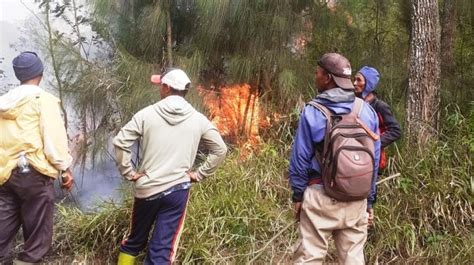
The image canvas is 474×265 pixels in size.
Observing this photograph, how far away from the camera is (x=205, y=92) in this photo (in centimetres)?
595

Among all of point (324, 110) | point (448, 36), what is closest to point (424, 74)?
point (448, 36)

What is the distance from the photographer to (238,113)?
622 centimetres

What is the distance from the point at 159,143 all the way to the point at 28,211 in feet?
3.36

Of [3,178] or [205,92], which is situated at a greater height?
[205,92]

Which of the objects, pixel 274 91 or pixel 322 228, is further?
pixel 274 91

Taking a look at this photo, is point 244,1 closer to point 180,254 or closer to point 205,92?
point 205,92

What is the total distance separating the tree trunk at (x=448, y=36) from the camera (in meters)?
6.27

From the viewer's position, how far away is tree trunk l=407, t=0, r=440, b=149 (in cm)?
538

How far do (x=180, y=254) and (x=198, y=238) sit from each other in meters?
0.20

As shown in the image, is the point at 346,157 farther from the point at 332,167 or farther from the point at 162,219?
the point at 162,219

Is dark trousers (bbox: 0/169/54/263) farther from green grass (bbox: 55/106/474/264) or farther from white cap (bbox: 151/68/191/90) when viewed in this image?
white cap (bbox: 151/68/191/90)

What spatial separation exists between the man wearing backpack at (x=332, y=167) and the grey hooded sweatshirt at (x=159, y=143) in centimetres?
92

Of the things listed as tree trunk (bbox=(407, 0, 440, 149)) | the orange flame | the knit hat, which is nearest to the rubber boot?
the knit hat

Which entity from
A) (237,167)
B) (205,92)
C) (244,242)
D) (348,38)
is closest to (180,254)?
(244,242)
